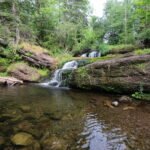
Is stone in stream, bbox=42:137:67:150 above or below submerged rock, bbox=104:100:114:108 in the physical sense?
below

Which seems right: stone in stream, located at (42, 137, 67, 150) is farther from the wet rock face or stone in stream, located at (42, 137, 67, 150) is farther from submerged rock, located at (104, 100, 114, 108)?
the wet rock face

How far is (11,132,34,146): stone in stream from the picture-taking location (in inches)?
172

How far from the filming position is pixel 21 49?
17.6m

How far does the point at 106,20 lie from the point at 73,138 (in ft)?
80.4

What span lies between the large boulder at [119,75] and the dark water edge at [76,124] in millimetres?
1430

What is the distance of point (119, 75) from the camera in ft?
31.5

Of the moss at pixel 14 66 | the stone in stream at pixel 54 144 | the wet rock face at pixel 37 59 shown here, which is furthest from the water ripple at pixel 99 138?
the wet rock face at pixel 37 59

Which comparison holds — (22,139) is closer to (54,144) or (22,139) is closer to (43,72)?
(54,144)

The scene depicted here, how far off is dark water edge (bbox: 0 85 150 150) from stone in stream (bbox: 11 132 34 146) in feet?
0.35

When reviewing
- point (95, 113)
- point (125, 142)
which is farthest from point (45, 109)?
point (125, 142)

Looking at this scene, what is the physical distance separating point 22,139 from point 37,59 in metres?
13.2

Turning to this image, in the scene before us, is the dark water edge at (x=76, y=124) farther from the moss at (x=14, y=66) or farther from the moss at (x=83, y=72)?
the moss at (x=14, y=66)

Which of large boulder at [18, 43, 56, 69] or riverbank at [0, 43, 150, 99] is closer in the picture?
riverbank at [0, 43, 150, 99]

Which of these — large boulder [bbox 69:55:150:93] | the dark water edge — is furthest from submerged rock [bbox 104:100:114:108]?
large boulder [bbox 69:55:150:93]
